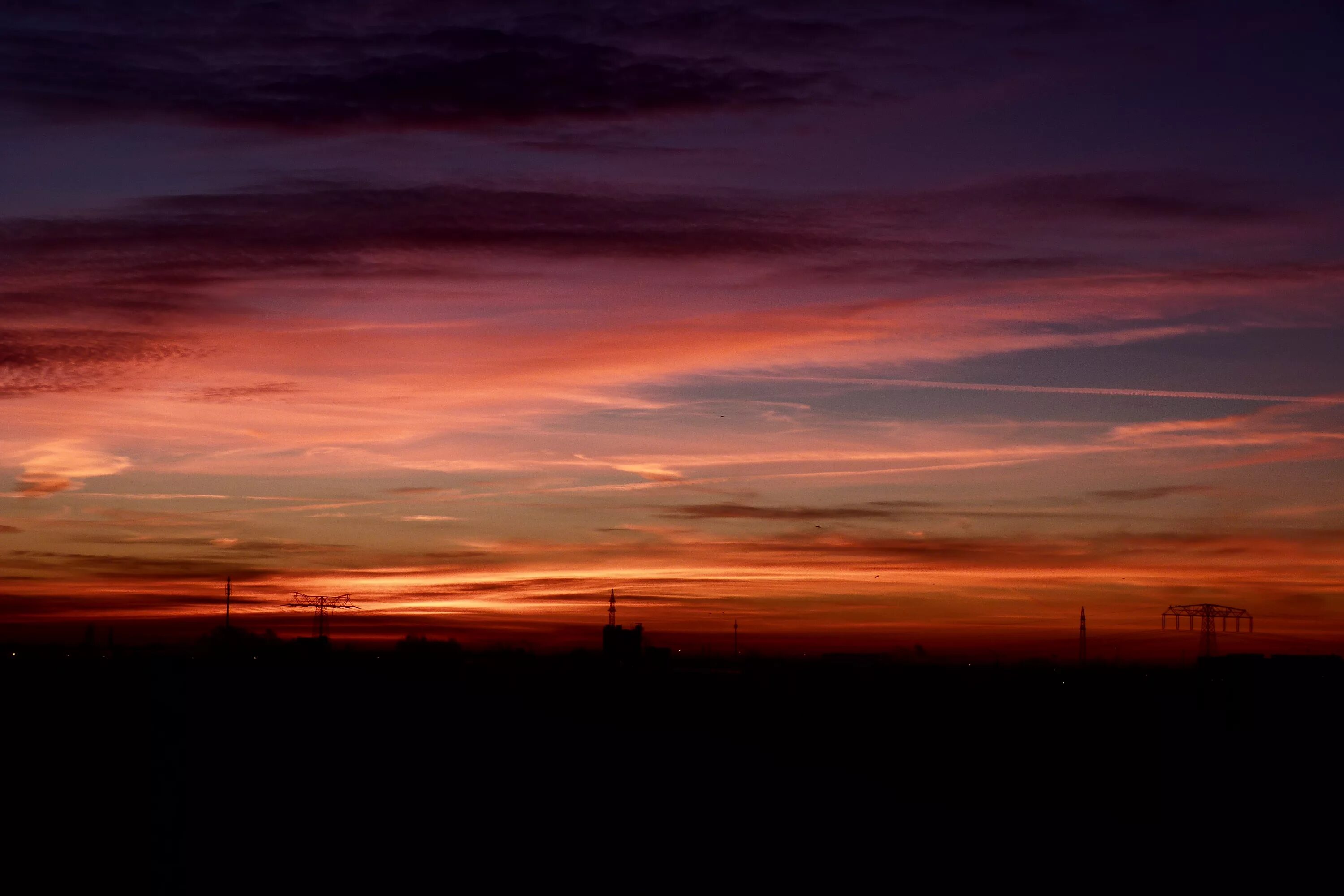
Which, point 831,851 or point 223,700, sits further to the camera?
point 831,851

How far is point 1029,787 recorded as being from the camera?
48.6 meters

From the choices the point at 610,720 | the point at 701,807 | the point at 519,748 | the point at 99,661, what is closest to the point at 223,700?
the point at 519,748

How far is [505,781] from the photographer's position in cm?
2688

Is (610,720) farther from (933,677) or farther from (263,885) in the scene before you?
(933,677)

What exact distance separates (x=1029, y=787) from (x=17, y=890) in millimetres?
33822

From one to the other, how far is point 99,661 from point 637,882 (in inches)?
6212

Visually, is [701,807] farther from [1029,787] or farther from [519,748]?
[1029,787]

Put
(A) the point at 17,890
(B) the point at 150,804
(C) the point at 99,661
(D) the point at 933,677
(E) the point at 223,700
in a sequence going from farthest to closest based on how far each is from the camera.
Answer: (D) the point at 933,677 < (C) the point at 99,661 < (A) the point at 17,890 < (E) the point at 223,700 < (B) the point at 150,804

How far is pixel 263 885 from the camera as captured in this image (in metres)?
20.8

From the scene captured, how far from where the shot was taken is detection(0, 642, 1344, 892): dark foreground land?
21.7 metres

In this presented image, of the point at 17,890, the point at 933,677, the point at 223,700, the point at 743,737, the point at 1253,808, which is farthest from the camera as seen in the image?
the point at 933,677

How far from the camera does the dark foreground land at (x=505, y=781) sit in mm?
21703

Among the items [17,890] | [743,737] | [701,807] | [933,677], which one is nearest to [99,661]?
[933,677]

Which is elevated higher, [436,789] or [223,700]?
[223,700]
